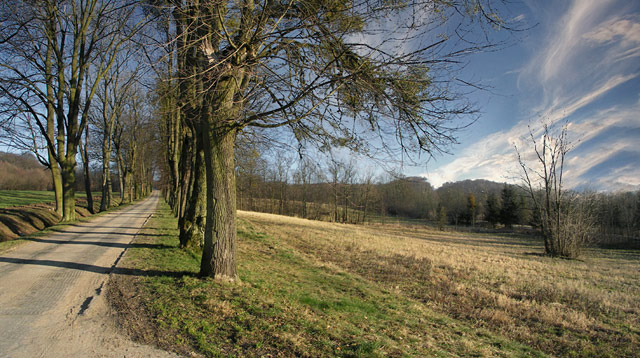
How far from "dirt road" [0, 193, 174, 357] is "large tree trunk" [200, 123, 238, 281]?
1.86m

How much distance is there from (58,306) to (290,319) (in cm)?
355

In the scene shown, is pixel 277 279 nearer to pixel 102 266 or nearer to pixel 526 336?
pixel 102 266

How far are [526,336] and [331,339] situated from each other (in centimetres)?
450

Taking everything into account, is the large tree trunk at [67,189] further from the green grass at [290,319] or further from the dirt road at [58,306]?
the green grass at [290,319]

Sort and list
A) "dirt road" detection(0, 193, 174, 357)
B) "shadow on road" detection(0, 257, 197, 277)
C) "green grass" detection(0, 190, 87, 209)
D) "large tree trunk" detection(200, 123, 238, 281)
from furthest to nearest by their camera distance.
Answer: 1. "green grass" detection(0, 190, 87, 209)
2. "shadow on road" detection(0, 257, 197, 277)
3. "large tree trunk" detection(200, 123, 238, 281)
4. "dirt road" detection(0, 193, 174, 357)

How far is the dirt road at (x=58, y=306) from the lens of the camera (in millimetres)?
3330

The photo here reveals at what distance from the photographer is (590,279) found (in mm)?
11914

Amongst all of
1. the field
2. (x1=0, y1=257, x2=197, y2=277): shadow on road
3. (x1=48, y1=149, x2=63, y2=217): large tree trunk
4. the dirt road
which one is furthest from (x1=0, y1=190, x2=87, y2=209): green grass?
the field

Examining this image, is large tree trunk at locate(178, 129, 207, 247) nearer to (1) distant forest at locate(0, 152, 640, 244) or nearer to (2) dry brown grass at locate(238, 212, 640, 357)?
(2) dry brown grass at locate(238, 212, 640, 357)

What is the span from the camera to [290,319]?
4477 millimetres

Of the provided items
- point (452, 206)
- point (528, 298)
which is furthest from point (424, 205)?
point (528, 298)

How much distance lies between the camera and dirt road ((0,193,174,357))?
333 centimetres

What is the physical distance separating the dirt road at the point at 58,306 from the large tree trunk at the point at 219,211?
1.86m

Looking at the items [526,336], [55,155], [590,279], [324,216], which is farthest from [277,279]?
[324,216]
